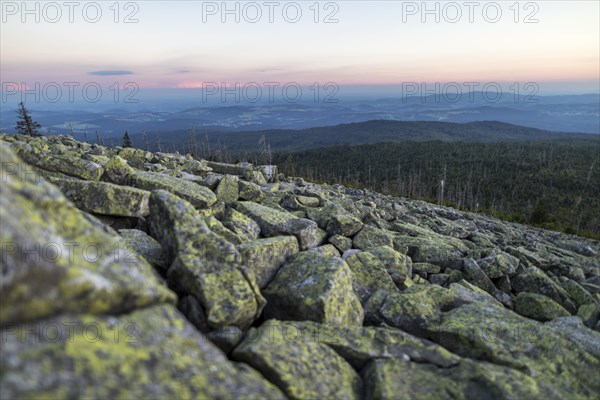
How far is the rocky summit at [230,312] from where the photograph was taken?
4949 mm

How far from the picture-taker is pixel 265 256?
11656 mm

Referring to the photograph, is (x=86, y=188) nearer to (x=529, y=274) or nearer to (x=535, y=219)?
(x=529, y=274)

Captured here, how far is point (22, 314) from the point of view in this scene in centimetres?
482

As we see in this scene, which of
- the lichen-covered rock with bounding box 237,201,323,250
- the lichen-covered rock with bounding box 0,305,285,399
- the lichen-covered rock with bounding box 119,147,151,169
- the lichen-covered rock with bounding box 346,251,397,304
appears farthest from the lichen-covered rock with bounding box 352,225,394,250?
the lichen-covered rock with bounding box 119,147,151,169

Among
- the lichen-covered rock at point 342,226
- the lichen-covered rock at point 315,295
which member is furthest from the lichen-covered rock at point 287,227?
the lichen-covered rock at point 315,295

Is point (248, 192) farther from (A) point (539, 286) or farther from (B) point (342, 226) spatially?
(A) point (539, 286)

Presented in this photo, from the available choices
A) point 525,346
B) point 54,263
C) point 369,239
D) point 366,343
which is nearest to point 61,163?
point 54,263

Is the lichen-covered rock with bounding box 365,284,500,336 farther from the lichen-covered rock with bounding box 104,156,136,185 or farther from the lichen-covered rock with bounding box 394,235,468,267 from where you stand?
the lichen-covered rock with bounding box 104,156,136,185

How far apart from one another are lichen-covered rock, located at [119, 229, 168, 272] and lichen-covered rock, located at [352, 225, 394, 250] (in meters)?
9.75

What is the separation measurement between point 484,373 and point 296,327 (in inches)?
175

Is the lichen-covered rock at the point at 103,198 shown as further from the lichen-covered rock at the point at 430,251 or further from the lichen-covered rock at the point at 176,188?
the lichen-covered rock at the point at 430,251

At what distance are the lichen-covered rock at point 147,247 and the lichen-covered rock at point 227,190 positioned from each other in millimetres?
8108

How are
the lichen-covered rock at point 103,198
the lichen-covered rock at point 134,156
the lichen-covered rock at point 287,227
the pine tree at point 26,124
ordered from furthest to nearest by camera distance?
the pine tree at point 26,124
the lichen-covered rock at point 134,156
the lichen-covered rock at point 287,227
the lichen-covered rock at point 103,198

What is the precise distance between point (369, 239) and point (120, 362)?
13.8m
